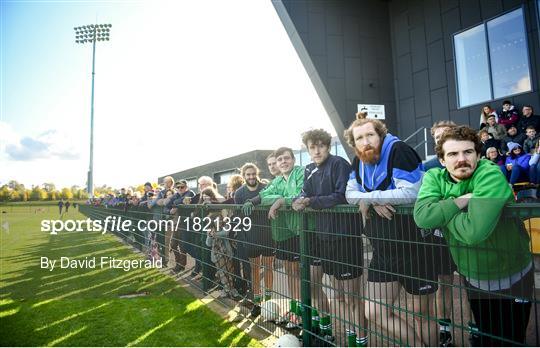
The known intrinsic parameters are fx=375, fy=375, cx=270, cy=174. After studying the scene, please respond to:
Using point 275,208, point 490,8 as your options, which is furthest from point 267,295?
point 490,8

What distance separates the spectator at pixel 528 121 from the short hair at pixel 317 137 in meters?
6.52

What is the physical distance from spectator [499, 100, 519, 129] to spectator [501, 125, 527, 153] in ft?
1.00

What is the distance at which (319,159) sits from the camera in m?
3.39

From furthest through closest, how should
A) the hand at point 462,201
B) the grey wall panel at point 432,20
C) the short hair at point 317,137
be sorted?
the grey wall panel at point 432,20 < the short hair at point 317,137 < the hand at point 462,201

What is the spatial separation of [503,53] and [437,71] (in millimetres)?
1834

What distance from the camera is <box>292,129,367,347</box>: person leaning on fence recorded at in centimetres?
263

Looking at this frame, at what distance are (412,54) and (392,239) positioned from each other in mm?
11315

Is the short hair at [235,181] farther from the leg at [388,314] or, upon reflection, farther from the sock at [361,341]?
the leg at [388,314]

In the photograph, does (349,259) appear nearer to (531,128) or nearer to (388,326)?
(388,326)

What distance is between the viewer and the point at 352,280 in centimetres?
267

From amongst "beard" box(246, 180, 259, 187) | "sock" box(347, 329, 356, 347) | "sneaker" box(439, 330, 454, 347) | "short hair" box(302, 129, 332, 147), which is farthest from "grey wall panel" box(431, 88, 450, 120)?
"sock" box(347, 329, 356, 347)

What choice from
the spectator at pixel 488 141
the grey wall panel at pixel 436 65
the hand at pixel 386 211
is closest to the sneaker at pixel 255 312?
the hand at pixel 386 211

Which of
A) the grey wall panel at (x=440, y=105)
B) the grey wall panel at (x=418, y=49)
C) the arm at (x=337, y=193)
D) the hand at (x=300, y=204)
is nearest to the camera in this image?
the arm at (x=337, y=193)

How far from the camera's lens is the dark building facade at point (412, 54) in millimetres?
9664
